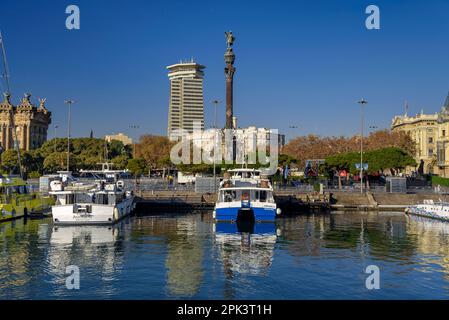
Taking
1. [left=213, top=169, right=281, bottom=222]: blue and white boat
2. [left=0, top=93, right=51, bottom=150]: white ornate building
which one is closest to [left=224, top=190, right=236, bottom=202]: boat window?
[left=213, top=169, right=281, bottom=222]: blue and white boat

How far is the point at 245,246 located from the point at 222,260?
5.81 m

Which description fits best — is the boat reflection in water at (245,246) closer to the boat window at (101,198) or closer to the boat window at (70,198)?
the boat window at (101,198)

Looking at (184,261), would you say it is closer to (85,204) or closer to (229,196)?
(85,204)

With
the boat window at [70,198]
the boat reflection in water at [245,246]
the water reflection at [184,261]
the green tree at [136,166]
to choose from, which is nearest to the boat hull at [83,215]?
the boat window at [70,198]

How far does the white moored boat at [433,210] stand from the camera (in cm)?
5600

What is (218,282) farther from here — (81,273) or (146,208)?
(146,208)

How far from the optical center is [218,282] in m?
25.7

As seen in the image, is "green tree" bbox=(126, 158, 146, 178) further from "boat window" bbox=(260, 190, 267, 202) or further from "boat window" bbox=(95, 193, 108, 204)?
"boat window" bbox=(260, 190, 267, 202)

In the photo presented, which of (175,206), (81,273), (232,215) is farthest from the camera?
(175,206)

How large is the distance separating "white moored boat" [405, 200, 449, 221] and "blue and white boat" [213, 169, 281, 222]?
63.7ft

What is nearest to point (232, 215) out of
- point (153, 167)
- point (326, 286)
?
point (326, 286)

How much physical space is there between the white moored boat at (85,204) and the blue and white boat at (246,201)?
10635 mm

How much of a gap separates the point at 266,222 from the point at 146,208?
917 inches
